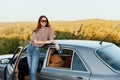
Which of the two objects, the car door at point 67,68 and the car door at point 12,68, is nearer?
the car door at point 67,68

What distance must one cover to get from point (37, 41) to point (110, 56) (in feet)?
5.38

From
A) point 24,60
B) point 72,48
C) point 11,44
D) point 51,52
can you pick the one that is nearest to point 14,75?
point 24,60

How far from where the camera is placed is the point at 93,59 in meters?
7.29

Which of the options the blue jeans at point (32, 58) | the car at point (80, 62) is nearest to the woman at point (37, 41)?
the blue jeans at point (32, 58)

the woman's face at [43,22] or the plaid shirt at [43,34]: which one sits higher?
the woman's face at [43,22]

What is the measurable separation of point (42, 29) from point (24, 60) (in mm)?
1127

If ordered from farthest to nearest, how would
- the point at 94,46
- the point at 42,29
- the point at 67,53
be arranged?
the point at 42,29 < the point at 67,53 < the point at 94,46

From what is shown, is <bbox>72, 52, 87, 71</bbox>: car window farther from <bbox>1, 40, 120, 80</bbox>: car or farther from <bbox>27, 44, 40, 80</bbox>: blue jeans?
<bbox>27, 44, 40, 80</bbox>: blue jeans

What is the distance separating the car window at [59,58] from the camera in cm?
802

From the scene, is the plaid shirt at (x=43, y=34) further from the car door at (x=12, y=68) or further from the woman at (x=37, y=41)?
the car door at (x=12, y=68)

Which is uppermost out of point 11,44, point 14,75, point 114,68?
point 114,68

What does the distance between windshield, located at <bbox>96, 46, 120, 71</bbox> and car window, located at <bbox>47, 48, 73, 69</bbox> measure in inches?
26.6

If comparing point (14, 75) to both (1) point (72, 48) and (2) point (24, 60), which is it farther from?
(1) point (72, 48)

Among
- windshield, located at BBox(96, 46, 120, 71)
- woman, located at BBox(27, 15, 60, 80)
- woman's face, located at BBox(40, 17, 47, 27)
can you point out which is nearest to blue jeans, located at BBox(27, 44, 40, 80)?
woman, located at BBox(27, 15, 60, 80)
